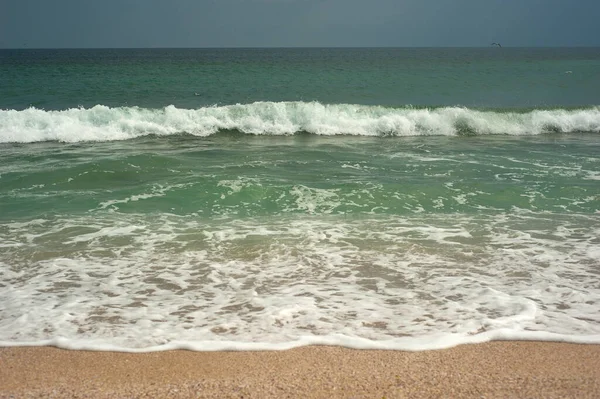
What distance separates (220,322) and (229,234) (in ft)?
8.47

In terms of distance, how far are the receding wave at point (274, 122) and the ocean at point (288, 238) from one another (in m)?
0.16

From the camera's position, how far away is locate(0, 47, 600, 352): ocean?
4684 millimetres

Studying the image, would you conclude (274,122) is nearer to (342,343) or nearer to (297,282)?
(297,282)

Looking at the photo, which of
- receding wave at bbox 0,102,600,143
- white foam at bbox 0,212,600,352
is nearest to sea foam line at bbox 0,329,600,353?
white foam at bbox 0,212,600,352

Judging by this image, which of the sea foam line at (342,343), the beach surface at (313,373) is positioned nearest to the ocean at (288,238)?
the sea foam line at (342,343)

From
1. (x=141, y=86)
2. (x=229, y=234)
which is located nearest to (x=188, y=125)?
(x=229, y=234)

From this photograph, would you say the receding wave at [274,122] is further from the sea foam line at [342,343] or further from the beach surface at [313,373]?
the beach surface at [313,373]

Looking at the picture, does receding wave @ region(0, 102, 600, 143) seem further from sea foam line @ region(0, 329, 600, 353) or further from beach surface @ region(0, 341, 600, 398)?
beach surface @ region(0, 341, 600, 398)

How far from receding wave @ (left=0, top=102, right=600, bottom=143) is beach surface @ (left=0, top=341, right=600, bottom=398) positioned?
13145mm

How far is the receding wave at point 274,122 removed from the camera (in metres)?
16.8

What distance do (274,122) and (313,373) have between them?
15090 millimetres

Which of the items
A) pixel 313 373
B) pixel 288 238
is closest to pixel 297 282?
pixel 288 238

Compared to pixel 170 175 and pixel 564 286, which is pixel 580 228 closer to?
pixel 564 286

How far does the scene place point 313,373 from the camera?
12.8 ft
